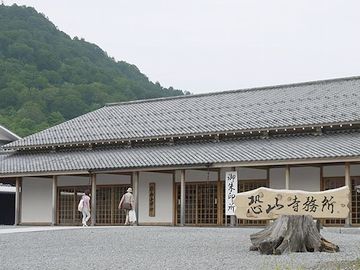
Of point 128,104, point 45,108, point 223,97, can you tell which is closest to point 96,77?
point 45,108

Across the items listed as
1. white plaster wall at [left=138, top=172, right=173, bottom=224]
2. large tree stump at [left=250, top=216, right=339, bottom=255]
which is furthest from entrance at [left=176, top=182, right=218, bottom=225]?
large tree stump at [left=250, top=216, right=339, bottom=255]

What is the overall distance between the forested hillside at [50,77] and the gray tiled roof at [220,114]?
2137 cm

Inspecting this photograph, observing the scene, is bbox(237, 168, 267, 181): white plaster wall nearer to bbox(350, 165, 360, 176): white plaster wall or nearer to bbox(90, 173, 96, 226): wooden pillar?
bbox(350, 165, 360, 176): white plaster wall

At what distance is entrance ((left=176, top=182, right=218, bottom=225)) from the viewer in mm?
27219

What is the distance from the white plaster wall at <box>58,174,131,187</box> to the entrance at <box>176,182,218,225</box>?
2.87 meters

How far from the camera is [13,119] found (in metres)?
56.3

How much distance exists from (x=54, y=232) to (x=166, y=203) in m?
9.99

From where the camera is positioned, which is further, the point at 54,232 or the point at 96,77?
the point at 96,77

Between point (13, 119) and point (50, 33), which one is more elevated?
point (50, 33)

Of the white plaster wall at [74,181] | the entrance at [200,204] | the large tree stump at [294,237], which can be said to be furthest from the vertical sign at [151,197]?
the large tree stump at [294,237]

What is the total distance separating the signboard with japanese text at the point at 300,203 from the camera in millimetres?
13602

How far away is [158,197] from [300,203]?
49.7 feet

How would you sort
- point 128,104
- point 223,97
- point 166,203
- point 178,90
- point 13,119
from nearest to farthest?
point 166,203
point 223,97
point 128,104
point 13,119
point 178,90

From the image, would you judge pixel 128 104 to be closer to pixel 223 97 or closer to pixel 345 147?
pixel 223 97
